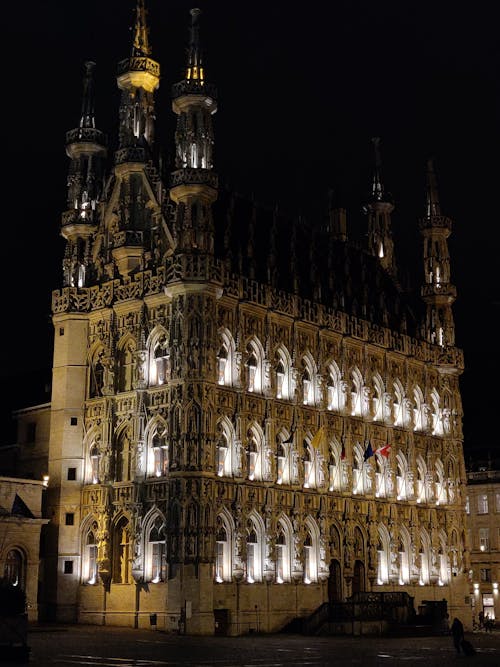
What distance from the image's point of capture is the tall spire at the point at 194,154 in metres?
54.4

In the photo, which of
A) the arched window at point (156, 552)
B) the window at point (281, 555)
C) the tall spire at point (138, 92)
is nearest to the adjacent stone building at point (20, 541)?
the arched window at point (156, 552)

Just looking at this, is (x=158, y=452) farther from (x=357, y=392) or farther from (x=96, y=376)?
(x=357, y=392)

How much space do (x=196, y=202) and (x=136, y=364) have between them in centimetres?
948

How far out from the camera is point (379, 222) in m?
81.6

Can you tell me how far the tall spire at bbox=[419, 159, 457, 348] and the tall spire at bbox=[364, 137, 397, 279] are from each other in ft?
11.3

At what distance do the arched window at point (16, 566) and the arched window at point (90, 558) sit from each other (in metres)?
4.03

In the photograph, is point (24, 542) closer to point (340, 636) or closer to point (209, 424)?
point (209, 424)

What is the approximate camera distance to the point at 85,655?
3366 cm

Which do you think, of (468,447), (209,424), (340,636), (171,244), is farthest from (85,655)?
(468,447)

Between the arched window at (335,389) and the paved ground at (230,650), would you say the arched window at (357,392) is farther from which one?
the paved ground at (230,650)

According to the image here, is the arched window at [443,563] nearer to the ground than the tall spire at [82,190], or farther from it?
nearer to the ground

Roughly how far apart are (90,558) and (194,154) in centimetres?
2319

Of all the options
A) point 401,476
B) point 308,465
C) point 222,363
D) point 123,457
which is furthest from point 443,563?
point 123,457

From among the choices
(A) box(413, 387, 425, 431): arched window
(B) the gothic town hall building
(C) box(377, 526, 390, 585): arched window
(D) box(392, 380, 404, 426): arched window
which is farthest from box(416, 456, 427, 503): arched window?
→ (C) box(377, 526, 390, 585): arched window
